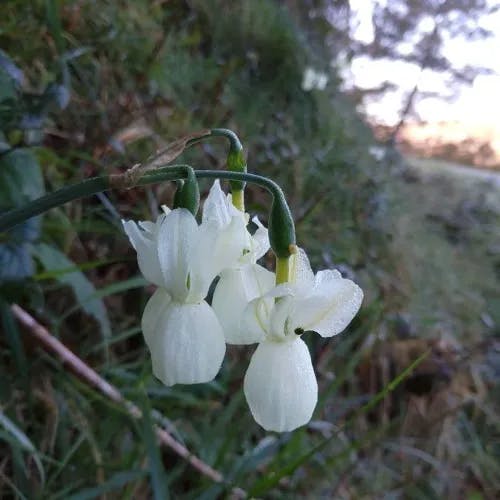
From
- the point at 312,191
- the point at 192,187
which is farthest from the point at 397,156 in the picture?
the point at 192,187

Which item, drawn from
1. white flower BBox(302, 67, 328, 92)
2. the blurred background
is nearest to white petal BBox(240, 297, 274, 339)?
the blurred background

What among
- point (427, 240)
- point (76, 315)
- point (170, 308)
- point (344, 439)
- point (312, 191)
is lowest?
point (427, 240)

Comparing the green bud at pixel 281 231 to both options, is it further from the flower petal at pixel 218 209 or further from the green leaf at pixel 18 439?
the green leaf at pixel 18 439

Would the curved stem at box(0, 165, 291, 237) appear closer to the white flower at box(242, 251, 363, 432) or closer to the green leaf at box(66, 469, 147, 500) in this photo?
the white flower at box(242, 251, 363, 432)

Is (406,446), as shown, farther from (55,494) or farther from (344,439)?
(55,494)

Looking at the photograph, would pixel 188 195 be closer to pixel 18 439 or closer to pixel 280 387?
pixel 280 387

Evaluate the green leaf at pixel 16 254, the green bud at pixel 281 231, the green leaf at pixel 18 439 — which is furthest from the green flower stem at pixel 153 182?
the green leaf at pixel 18 439
